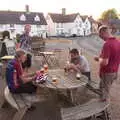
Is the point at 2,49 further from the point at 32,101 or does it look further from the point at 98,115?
the point at 98,115

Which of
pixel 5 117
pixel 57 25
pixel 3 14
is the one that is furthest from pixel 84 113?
pixel 57 25

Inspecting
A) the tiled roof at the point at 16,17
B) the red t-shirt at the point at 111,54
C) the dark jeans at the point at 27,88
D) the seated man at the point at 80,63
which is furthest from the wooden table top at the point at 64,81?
the tiled roof at the point at 16,17

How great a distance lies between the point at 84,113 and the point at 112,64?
3.43 ft

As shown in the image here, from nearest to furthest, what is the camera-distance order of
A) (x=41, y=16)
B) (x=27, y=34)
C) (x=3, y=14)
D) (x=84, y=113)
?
(x=84, y=113), (x=27, y=34), (x=3, y=14), (x=41, y=16)

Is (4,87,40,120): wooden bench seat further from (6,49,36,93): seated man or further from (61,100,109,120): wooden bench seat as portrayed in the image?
(61,100,109,120): wooden bench seat

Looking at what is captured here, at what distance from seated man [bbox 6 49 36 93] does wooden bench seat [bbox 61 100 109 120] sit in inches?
42.5

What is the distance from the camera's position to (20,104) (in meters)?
5.63

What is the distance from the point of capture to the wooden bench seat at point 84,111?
520cm

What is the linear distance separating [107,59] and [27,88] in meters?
1.86

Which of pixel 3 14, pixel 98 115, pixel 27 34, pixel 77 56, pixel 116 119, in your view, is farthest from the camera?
pixel 3 14

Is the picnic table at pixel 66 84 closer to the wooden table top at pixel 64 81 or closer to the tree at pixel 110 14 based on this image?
the wooden table top at pixel 64 81

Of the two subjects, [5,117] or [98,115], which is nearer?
[98,115]

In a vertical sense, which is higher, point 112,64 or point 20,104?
point 112,64

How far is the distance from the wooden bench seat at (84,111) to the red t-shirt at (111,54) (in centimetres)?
63
